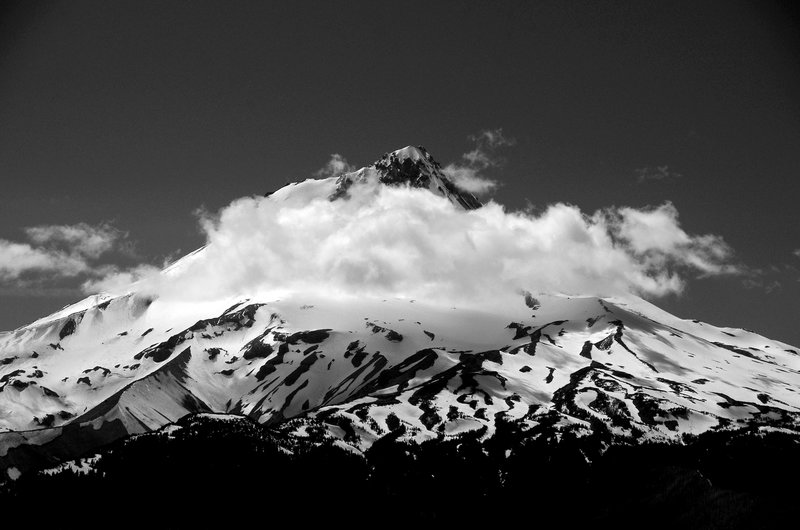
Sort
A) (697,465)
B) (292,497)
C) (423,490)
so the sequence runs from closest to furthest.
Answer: (697,465) < (292,497) < (423,490)

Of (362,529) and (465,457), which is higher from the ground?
(465,457)

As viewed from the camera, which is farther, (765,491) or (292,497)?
(292,497)

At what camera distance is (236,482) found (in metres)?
133

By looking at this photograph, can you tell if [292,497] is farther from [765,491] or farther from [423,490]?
[765,491]

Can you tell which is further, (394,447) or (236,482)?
(394,447)

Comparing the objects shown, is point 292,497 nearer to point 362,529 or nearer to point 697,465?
point 362,529

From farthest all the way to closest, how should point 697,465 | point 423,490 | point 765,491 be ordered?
point 423,490, point 697,465, point 765,491

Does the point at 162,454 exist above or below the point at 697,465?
above

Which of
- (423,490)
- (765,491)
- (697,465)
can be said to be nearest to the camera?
(765,491)

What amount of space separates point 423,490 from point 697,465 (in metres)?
44.4

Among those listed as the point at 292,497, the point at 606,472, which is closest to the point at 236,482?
the point at 292,497

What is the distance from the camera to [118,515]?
125m

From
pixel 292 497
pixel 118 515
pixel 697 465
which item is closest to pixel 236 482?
pixel 292 497

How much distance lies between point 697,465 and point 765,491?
2179 cm
